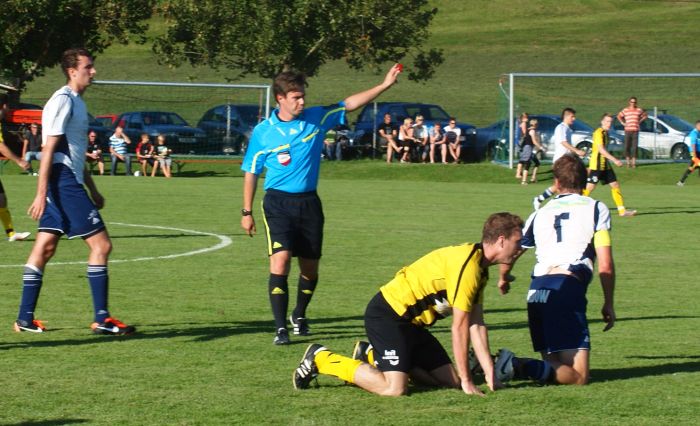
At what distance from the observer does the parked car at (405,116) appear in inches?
1505

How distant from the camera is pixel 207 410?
6832 mm

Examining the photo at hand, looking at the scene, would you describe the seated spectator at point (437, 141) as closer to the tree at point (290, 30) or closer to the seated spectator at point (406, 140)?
the seated spectator at point (406, 140)

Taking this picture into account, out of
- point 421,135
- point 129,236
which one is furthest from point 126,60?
point 129,236

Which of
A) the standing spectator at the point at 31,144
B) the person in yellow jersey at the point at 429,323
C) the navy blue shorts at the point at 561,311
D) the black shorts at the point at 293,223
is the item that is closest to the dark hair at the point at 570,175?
the navy blue shorts at the point at 561,311

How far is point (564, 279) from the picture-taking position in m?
7.74

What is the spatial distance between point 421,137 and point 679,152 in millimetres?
7486

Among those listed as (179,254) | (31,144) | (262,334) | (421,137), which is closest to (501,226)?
(262,334)

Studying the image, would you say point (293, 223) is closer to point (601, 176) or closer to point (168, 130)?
point (601, 176)

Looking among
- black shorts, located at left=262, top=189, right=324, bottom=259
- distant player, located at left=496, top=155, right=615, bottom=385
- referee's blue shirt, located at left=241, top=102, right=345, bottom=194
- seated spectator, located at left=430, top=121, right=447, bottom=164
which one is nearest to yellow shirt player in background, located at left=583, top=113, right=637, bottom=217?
referee's blue shirt, located at left=241, top=102, right=345, bottom=194

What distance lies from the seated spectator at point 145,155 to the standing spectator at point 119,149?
0.35 m

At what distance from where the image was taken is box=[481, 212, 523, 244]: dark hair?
703 cm

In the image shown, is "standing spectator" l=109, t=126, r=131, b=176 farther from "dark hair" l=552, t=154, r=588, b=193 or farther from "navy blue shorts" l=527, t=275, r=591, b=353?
"navy blue shorts" l=527, t=275, r=591, b=353

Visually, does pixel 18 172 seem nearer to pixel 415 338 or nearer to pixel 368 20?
pixel 368 20

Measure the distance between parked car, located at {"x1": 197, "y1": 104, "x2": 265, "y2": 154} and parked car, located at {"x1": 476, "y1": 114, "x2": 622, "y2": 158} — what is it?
704 cm
